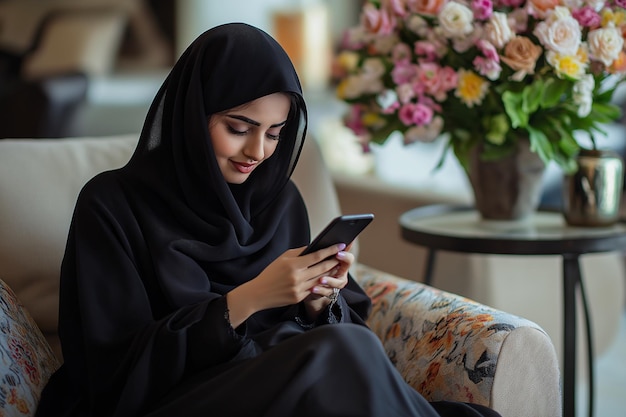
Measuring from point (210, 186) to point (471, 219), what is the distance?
40.0 inches

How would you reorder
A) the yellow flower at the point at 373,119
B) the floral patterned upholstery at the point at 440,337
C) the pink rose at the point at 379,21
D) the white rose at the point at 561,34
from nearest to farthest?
1. the floral patterned upholstery at the point at 440,337
2. the white rose at the point at 561,34
3. the pink rose at the point at 379,21
4. the yellow flower at the point at 373,119

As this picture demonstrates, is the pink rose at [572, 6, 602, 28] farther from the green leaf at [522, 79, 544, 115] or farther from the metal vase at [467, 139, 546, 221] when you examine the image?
the metal vase at [467, 139, 546, 221]

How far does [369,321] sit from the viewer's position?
174cm

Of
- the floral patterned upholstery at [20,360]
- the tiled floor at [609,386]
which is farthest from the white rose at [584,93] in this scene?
the floral patterned upholstery at [20,360]

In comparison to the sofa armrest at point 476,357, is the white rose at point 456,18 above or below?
above

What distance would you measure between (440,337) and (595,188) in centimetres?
69

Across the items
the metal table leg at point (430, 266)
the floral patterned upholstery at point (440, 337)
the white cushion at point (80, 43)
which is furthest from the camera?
the white cushion at point (80, 43)

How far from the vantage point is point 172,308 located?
141 cm

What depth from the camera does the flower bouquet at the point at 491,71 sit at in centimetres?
182

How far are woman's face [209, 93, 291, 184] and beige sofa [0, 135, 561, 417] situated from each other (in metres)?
0.41

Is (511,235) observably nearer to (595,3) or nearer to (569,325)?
(569,325)

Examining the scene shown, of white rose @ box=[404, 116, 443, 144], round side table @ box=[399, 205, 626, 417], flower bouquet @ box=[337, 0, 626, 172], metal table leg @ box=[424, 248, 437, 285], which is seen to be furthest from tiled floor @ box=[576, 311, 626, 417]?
white rose @ box=[404, 116, 443, 144]

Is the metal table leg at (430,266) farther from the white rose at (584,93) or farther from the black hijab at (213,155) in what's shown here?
the black hijab at (213,155)

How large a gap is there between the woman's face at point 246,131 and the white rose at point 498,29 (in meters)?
0.59
